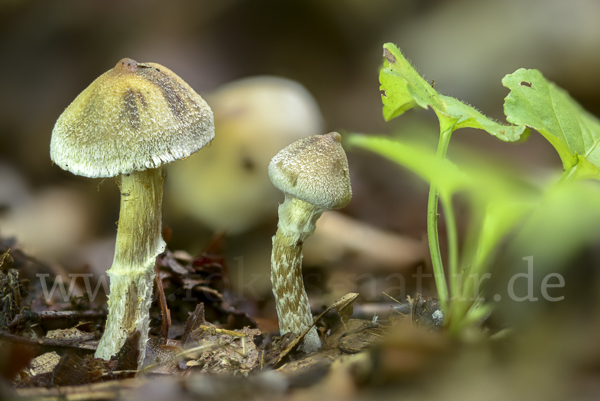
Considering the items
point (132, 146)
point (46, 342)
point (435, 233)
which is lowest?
point (46, 342)

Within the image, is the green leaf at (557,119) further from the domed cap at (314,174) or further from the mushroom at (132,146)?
the mushroom at (132,146)

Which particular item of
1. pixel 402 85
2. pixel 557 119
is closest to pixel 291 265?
pixel 402 85

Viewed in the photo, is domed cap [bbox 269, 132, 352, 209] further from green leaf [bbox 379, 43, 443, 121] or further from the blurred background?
the blurred background

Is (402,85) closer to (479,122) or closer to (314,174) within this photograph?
(479,122)

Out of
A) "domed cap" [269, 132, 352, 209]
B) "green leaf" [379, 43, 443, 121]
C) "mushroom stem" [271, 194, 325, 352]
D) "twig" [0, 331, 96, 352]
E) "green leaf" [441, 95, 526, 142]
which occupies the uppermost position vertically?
"green leaf" [379, 43, 443, 121]

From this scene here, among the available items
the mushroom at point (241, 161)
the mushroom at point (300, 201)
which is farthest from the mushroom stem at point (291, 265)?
the mushroom at point (241, 161)

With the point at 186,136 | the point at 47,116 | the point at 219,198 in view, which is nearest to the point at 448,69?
the point at 219,198

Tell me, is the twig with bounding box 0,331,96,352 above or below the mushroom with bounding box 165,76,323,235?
below

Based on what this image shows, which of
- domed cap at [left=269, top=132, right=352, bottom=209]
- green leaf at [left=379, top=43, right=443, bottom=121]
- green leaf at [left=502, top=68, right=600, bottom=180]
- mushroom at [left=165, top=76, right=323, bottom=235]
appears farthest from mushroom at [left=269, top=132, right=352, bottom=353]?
mushroom at [left=165, top=76, right=323, bottom=235]
